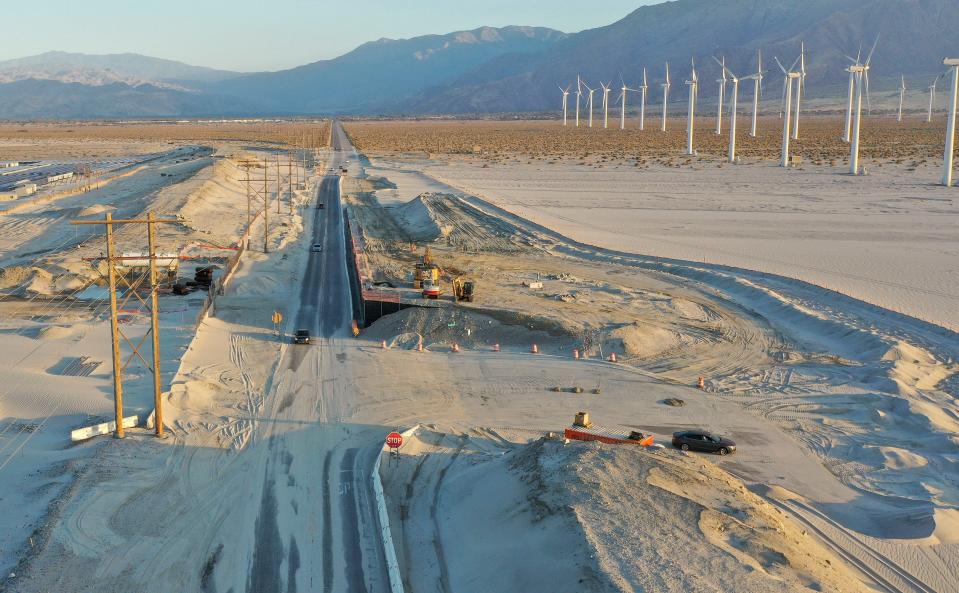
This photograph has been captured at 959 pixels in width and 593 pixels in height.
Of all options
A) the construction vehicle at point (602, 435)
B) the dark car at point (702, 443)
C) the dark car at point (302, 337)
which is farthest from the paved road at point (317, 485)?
the dark car at point (702, 443)

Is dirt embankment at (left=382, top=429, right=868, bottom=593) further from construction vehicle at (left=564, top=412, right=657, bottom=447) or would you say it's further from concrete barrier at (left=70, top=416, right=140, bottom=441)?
concrete barrier at (left=70, top=416, right=140, bottom=441)

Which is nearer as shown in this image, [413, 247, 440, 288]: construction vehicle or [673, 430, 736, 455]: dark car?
[673, 430, 736, 455]: dark car

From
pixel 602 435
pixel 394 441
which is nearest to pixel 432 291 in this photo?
pixel 394 441

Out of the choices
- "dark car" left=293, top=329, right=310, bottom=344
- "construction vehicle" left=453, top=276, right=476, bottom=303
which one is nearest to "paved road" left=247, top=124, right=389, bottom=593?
"dark car" left=293, top=329, right=310, bottom=344

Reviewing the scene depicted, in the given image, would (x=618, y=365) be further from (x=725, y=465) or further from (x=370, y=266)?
(x=370, y=266)

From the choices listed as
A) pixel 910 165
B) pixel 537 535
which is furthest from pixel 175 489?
pixel 910 165

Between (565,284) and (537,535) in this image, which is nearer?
(537,535)
